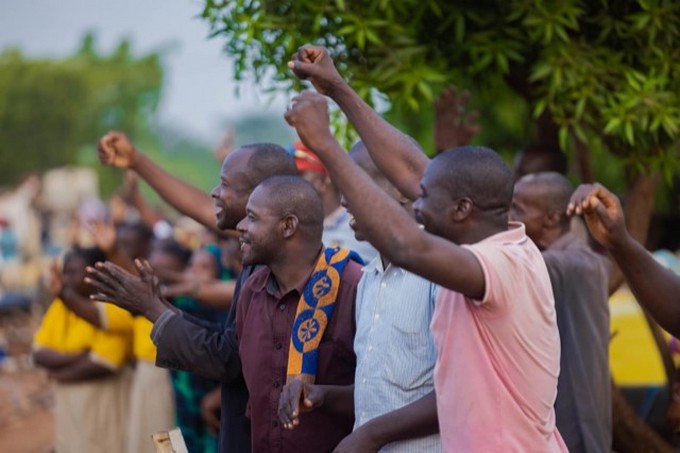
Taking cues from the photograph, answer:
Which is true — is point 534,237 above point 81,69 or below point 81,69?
below

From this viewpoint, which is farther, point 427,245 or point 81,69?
point 81,69

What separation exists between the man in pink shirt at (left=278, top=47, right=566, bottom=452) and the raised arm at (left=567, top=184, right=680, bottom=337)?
0.97 feet

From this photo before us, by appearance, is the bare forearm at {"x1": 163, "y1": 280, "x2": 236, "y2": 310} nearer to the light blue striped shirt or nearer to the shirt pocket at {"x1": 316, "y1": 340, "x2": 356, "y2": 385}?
the shirt pocket at {"x1": 316, "y1": 340, "x2": 356, "y2": 385}

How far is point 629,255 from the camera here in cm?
392

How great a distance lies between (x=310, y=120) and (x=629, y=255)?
47.1 inches

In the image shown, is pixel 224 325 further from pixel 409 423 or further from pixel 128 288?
pixel 409 423

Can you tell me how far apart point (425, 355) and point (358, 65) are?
7.41 ft

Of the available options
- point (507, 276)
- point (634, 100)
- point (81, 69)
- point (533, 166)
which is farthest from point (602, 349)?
point (81, 69)

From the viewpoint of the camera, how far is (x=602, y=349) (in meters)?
5.41

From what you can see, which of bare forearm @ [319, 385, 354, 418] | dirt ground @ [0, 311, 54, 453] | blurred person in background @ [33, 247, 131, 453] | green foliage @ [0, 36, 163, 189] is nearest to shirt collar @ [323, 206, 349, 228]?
bare forearm @ [319, 385, 354, 418]

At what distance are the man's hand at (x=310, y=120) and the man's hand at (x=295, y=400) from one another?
0.99 metres

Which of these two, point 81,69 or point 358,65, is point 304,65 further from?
point 81,69

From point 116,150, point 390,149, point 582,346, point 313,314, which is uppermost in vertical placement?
point 116,150

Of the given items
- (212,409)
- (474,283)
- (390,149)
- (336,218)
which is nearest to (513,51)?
(336,218)
